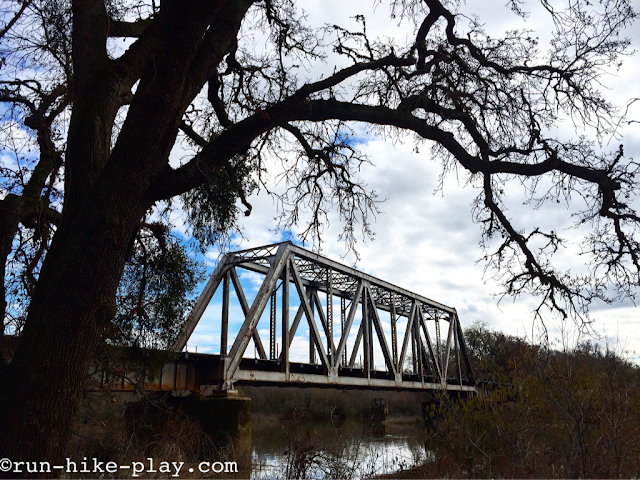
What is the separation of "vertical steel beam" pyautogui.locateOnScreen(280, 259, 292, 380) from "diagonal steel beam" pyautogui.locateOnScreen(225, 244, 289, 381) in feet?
1.66

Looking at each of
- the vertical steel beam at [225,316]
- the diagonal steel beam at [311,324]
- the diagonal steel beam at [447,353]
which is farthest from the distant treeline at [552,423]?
the diagonal steel beam at [447,353]

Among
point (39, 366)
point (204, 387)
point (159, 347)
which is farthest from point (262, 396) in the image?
point (39, 366)

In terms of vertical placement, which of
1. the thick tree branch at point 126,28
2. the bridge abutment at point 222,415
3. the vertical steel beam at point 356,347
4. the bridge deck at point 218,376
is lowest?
the bridge abutment at point 222,415

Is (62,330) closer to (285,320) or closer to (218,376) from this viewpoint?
(218,376)

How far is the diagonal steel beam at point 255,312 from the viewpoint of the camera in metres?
15.7

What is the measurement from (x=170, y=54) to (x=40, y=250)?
360 centimetres

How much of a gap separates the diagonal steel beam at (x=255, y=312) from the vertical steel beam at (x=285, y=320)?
506 millimetres

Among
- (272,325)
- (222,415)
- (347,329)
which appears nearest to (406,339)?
(347,329)

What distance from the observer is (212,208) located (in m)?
6.86

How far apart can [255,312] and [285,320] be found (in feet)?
7.94

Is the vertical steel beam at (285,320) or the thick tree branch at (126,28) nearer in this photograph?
the thick tree branch at (126,28)

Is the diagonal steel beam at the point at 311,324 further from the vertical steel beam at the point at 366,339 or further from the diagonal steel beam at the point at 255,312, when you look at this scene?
the vertical steel beam at the point at 366,339

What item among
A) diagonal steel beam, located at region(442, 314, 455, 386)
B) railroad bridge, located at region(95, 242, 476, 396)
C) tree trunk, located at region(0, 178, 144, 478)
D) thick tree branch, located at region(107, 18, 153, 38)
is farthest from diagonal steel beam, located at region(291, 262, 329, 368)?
tree trunk, located at region(0, 178, 144, 478)

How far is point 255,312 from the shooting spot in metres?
17.3
